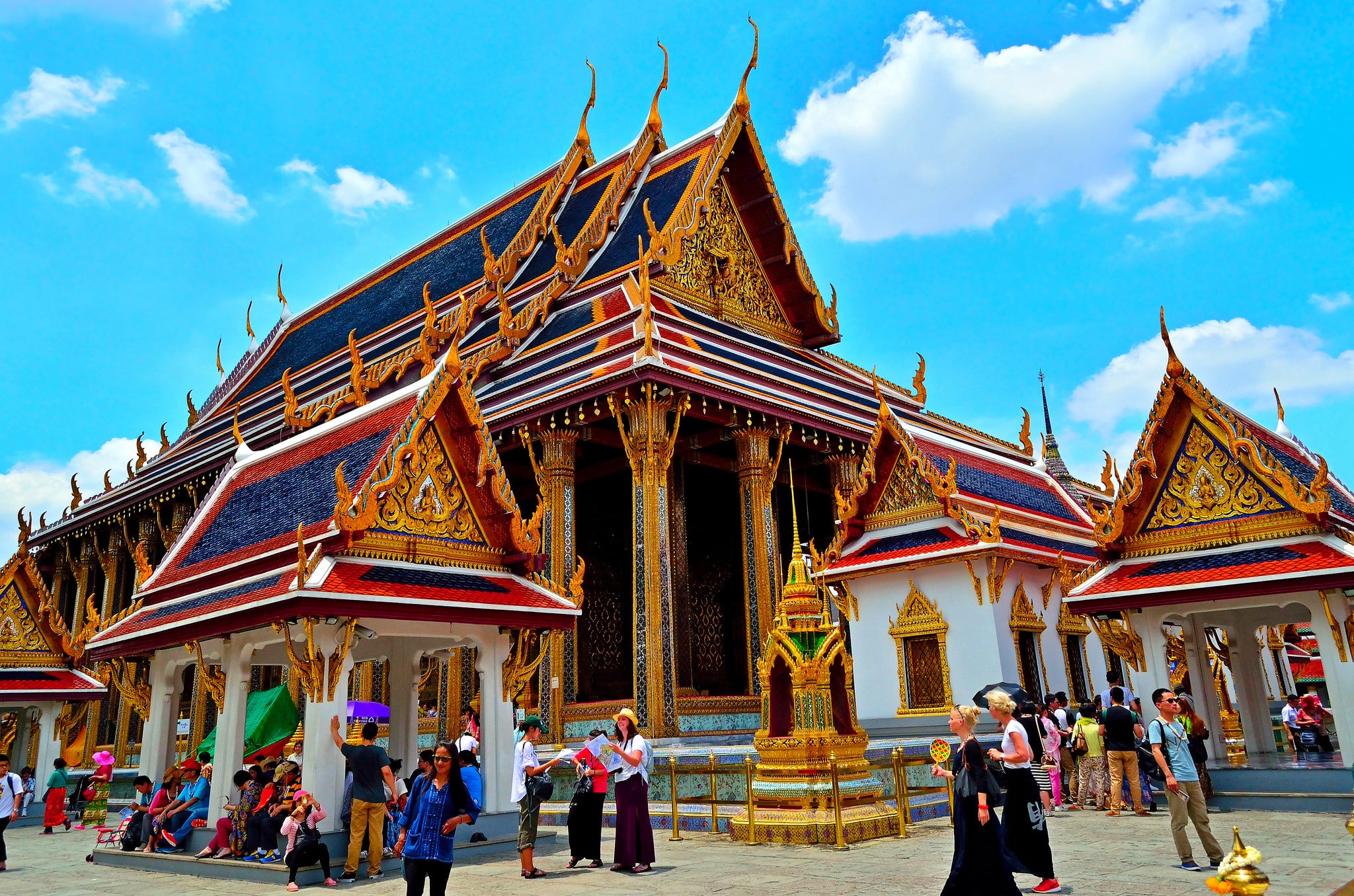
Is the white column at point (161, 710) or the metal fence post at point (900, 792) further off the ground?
the white column at point (161, 710)

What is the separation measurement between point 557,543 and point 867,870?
868 cm

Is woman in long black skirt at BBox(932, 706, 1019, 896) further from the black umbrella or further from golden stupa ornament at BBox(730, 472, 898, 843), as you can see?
the black umbrella

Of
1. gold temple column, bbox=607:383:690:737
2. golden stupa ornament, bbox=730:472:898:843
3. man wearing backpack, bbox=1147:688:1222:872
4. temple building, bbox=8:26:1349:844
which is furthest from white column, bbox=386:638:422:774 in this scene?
man wearing backpack, bbox=1147:688:1222:872

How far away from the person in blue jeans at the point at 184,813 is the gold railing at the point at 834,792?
Answer: 13.1ft

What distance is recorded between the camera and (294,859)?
A: 700cm

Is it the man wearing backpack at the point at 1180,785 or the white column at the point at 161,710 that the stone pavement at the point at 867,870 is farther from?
the white column at the point at 161,710

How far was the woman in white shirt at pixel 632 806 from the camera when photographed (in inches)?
281

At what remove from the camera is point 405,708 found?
32.7ft

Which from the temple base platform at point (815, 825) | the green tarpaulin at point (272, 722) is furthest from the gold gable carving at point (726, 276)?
the temple base platform at point (815, 825)

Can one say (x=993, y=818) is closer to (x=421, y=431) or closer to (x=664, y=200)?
(x=421, y=431)

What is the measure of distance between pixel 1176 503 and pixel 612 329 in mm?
8349

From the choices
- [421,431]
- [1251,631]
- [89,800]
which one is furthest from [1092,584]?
[89,800]

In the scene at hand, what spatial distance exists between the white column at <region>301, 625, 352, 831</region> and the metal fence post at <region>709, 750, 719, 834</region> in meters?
3.00

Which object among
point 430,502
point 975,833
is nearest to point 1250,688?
point 975,833
